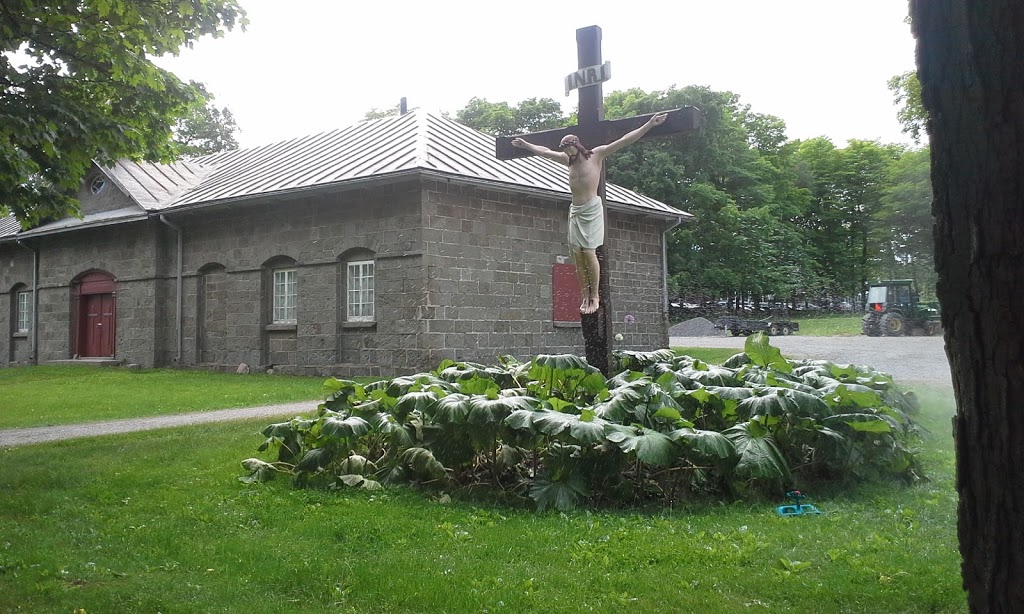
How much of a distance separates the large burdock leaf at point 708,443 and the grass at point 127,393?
8.63m

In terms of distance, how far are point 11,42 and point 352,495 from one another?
6.77m

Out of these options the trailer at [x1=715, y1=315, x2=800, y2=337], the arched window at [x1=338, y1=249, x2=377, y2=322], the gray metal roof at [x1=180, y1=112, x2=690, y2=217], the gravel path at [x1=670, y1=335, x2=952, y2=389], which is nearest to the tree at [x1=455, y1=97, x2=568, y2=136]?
the trailer at [x1=715, y1=315, x2=800, y2=337]

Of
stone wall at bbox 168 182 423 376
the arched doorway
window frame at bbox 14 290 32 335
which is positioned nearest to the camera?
stone wall at bbox 168 182 423 376

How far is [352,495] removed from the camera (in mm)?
5723

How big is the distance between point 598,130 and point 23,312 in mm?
23035

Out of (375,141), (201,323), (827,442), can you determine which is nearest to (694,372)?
(827,442)

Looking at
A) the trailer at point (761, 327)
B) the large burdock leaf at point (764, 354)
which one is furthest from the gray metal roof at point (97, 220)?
the trailer at point (761, 327)

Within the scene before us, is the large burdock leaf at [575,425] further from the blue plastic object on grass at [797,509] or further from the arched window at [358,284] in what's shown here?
the arched window at [358,284]

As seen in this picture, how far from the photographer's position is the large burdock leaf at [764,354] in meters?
7.18

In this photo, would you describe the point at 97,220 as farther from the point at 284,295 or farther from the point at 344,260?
the point at 344,260

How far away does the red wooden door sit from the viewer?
22.3 meters

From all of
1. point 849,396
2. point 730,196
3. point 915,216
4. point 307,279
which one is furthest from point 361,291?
point 730,196

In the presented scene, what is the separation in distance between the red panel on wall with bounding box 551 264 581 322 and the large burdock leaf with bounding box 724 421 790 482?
12510 millimetres

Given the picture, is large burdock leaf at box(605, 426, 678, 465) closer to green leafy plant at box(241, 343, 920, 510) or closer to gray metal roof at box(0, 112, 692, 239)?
green leafy plant at box(241, 343, 920, 510)
